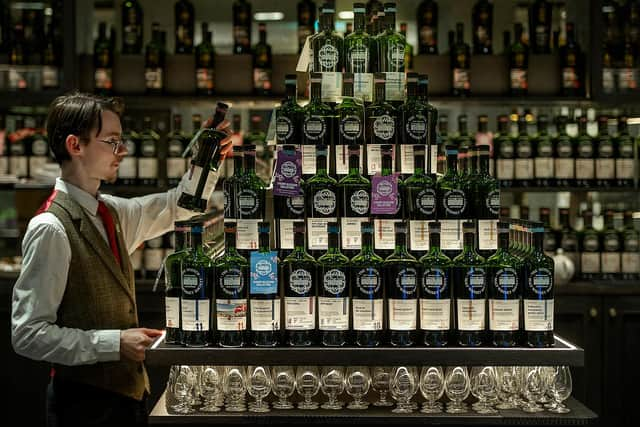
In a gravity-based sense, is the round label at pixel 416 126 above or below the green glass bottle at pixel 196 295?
above

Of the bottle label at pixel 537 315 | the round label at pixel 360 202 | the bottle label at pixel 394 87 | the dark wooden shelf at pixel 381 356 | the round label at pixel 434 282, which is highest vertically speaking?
the bottle label at pixel 394 87

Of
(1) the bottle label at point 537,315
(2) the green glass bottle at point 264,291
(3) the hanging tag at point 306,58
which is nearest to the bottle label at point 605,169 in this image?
(3) the hanging tag at point 306,58

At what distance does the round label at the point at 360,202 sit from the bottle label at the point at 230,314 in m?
0.39

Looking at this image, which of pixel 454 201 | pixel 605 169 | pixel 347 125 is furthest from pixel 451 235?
pixel 605 169

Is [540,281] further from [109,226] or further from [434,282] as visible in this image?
[109,226]

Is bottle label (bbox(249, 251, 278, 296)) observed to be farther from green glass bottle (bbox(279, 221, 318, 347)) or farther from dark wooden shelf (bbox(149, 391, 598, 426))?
dark wooden shelf (bbox(149, 391, 598, 426))

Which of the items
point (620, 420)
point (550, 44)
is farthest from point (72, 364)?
point (550, 44)

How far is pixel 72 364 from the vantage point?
2.34 meters

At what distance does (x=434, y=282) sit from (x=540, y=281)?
0.92 ft

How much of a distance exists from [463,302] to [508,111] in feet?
8.91

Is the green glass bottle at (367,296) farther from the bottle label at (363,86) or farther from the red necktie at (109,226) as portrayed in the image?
the red necktie at (109,226)

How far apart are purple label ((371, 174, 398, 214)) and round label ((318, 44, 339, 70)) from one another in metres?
0.40

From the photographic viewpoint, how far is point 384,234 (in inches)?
88.0

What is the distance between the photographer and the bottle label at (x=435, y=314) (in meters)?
2.14
